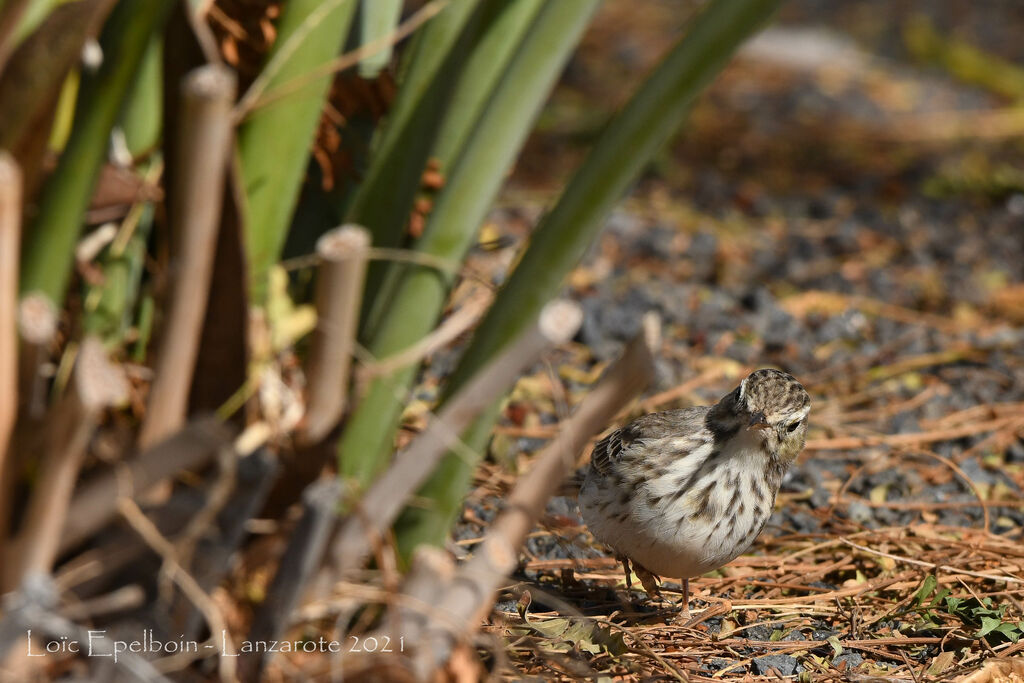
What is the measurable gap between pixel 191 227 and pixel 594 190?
1.89 ft

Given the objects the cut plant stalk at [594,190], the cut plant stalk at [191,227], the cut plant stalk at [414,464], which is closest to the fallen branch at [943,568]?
the cut plant stalk at [594,190]

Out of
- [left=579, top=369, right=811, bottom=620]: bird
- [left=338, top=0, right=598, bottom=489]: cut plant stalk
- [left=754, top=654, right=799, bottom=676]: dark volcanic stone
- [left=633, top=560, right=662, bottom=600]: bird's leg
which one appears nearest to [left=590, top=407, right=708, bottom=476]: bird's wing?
[left=579, top=369, right=811, bottom=620]: bird

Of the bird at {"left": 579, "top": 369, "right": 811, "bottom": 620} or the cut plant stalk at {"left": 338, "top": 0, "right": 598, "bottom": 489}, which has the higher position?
the cut plant stalk at {"left": 338, "top": 0, "right": 598, "bottom": 489}

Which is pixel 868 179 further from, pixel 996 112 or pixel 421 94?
pixel 421 94

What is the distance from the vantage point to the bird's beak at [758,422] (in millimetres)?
3154

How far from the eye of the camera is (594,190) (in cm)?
175

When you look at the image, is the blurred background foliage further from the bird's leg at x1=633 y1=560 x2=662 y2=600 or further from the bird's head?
the bird's leg at x1=633 y1=560 x2=662 y2=600

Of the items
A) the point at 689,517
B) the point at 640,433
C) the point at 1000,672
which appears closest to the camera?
the point at 1000,672

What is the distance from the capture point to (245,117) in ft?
6.21

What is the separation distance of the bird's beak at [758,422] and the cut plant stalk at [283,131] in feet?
5.38

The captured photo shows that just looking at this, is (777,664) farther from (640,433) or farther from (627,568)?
(640,433)

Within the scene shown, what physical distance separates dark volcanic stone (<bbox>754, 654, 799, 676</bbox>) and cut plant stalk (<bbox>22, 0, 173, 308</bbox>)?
184 cm

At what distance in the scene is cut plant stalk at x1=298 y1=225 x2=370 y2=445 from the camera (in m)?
1.63

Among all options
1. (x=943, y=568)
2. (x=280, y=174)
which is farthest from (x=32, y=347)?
(x=943, y=568)
